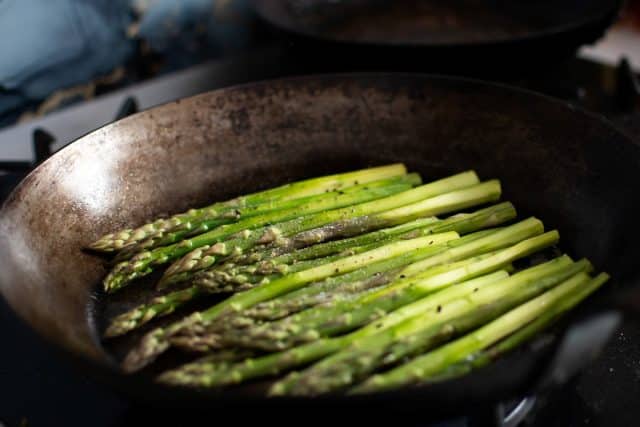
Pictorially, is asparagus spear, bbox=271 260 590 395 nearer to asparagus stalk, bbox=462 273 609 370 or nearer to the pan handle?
asparagus stalk, bbox=462 273 609 370

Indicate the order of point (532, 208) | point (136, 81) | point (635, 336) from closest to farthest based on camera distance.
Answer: point (635, 336), point (532, 208), point (136, 81)

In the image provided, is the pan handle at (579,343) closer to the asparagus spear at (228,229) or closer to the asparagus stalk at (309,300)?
the asparagus stalk at (309,300)

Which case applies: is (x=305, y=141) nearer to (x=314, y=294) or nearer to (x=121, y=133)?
(x=121, y=133)

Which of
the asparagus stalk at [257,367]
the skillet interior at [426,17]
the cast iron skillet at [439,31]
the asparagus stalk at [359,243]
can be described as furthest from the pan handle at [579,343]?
the skillet interior at [426,17]

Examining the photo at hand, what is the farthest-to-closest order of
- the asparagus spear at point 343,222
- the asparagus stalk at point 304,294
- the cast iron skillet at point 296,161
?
the asparagus spear at point 343,222 → the cast iron skillet at point 296,161 → the asparagus stalk at point 304,294

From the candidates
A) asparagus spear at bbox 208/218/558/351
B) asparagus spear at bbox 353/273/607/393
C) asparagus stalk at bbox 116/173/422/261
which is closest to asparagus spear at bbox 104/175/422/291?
asparagus stalk at bbox 116/173/422/261

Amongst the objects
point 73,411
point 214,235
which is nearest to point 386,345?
point 214,235

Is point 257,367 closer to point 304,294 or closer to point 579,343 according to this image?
point 304,294

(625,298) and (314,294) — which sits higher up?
(314,294)
